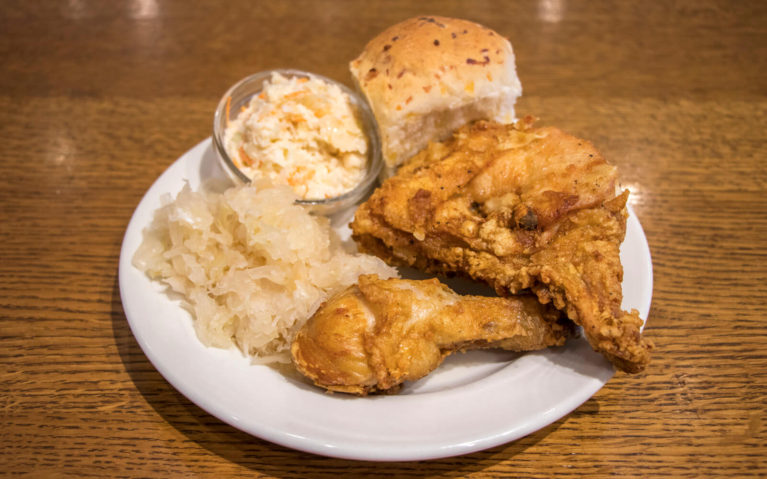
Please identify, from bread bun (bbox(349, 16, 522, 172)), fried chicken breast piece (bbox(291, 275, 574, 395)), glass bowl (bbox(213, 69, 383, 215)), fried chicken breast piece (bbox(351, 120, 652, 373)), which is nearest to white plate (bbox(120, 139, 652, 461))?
fried chicken breast piece (bbox(291, 275, 574, 395))

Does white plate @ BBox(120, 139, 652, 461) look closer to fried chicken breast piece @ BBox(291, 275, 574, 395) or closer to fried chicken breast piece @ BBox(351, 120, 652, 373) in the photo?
fried chicken breast piece @ BBox(291, 275, 574, 395)

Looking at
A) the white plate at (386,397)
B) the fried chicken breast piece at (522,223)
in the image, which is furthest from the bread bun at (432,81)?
the white plate at (386,397)

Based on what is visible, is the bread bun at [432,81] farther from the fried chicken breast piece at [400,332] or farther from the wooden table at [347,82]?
the wooden table at [347,82]

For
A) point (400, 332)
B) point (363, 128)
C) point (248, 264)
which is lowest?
point (248, 264)

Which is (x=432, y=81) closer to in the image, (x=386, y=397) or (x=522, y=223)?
(x=522, y=223)

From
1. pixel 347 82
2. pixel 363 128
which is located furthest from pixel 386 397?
pixel 347 82
